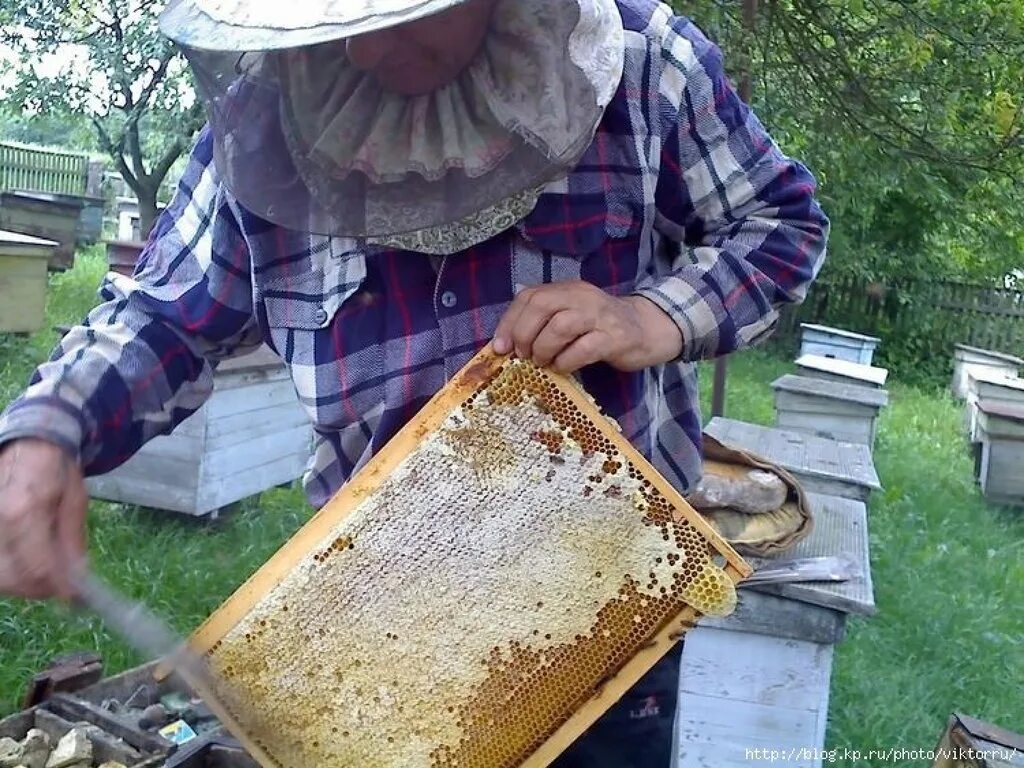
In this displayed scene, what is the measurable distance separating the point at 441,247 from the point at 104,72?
26.3 ft

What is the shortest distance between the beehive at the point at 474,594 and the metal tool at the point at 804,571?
122 centimetres

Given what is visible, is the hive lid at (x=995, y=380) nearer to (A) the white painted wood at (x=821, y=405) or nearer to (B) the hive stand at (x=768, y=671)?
(A) the white painted wood at (x=821, y=405)

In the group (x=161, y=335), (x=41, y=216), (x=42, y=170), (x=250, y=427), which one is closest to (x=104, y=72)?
(x=41, y=216)

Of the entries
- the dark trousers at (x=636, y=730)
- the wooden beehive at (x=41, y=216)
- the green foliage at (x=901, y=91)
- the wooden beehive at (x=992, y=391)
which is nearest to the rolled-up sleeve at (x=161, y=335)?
the dark trousers at (x=636, y=730)

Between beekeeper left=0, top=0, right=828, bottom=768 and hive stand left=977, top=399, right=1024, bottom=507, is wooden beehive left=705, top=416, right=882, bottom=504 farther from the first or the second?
hive stand left=977, top=399, right=1024, bottom=507

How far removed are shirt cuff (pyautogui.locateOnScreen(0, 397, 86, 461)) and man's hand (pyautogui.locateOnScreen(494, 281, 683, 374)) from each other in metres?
0.47

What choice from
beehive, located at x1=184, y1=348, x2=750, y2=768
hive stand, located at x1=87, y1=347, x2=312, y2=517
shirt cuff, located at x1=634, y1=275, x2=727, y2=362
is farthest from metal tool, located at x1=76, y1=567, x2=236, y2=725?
hive stand, located at x1=87, y1=347, x2=312, y2=517

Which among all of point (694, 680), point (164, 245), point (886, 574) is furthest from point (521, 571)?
point (886, 574)

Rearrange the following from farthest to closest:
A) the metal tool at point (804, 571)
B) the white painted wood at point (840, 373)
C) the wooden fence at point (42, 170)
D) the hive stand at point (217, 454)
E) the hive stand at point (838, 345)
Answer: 1. the wooden fence at point (42, 170)
2. the hive stand at point (838, 345)
3. the white painted wood at point (840, 373)
4. the hive stand at point (217, 454)
5. the metal tool at point (804, 571)

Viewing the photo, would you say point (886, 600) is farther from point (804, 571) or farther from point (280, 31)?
point (280, 31)

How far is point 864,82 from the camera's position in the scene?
5.13 meters

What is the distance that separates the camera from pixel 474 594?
129 centimetres

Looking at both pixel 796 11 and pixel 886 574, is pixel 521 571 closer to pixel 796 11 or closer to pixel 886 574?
pixel 886 574

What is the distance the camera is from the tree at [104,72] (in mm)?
8102
